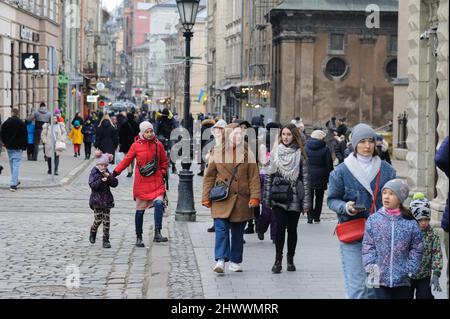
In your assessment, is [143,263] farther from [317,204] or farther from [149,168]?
[317,204]

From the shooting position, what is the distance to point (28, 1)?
4319cm

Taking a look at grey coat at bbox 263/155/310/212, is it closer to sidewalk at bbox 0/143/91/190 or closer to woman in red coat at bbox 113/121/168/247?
woman in red coat at bbox 113/121/168/247

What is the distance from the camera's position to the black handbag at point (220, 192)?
1195 centimetres

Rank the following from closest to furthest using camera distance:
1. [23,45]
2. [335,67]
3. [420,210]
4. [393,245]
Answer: [393,245]
[420,210]
[23,45]
[335,67]

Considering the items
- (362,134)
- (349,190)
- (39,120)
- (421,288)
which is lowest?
(421,288)

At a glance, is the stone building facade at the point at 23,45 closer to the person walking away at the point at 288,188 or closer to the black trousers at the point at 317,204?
the black trousers at the point at 317,204

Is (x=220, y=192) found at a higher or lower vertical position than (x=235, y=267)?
higher

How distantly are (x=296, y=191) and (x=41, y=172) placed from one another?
60.0 ft

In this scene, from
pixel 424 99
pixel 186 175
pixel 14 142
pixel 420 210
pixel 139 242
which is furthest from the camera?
pixel 14 142

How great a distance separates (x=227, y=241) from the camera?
12.1 m

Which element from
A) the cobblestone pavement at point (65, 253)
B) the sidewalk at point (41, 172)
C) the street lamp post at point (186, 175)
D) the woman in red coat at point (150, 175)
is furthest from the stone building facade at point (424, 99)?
the sidewalk at point (41, 172)

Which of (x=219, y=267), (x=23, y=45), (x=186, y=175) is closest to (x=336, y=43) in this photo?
(x=23, y=45)
